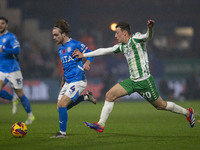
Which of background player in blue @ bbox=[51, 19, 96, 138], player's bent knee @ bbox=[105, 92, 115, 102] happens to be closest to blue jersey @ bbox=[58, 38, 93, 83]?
background player in blue @ bbox=[51, 19, 96, 138]

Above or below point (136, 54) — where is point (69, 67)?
below

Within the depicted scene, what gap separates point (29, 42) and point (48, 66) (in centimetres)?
212

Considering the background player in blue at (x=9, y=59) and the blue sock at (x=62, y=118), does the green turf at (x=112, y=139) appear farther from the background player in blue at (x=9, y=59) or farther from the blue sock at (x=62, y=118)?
the background player in blue at (x=9, y=59)

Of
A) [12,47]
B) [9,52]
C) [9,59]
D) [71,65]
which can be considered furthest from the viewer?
[9,59]

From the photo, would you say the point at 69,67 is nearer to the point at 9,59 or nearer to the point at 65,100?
the point at 65,100

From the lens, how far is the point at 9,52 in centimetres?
925

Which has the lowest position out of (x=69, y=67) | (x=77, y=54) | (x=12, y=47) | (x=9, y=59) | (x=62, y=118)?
(x=62, y=118)

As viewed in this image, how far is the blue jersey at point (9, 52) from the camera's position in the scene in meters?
9.30

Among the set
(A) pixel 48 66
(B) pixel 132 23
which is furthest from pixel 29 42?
(B) pixel 132 23

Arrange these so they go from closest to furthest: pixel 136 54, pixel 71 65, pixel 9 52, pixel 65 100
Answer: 1. pixel 65 100
2. pixel 136 54
3. pixel 71 65
4. pixel 9 52

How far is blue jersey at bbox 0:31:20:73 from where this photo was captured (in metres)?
9.30

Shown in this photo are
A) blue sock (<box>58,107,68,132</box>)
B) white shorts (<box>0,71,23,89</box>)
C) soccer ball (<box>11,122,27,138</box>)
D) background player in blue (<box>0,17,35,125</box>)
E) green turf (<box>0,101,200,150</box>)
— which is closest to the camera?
green turf (<box>0,101,200,150</box>)

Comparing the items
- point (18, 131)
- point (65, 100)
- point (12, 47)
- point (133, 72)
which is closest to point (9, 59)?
point (12, 47)

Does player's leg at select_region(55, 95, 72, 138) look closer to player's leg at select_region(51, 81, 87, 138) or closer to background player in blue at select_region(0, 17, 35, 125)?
player's leg at select_region(51, 81, 87, 138)
